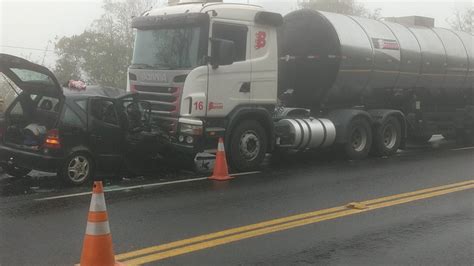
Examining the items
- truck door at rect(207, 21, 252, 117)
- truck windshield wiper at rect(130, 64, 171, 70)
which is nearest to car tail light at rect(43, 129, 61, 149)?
truck windshield wiper at rect(130, 64, 171, 70)

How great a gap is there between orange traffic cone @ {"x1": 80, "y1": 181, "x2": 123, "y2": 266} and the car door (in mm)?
4559

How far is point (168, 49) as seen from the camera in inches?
403

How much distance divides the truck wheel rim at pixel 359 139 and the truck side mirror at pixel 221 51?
4.22m

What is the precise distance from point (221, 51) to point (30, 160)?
12.6ft

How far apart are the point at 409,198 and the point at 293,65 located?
17.5 feet

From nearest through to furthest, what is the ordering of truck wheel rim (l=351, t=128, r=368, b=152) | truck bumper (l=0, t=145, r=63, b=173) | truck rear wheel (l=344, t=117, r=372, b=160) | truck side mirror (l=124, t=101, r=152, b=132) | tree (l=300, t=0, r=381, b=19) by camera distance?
truck bumper (l=0, t=145, r=63, b=173)
truck side mirror (l=124, t=101, r=152, b=132)
truck rear wheel (l=344, t=117, r=372, b=160)
truck wheel rim (l=351, t=128, r=368, b=152)
tree (l=300, t=0, r=381, b=19)

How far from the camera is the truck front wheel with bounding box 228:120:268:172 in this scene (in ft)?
33.9

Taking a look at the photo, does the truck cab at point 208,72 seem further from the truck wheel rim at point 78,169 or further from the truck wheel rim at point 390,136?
the truck wheel rim at point 390,136

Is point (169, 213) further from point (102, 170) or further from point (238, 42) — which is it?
point (238, 42)

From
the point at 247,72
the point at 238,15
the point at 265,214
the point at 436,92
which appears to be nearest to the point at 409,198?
the point at 265,214

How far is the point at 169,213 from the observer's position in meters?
6.84

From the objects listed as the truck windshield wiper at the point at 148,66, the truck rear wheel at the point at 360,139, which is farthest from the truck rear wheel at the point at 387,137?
the truck windshield wiper at the point at 148,66

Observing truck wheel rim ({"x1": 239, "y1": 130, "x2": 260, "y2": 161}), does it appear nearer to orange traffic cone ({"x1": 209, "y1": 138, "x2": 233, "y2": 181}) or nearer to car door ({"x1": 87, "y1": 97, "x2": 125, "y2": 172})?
orange traffic cone ({"x1": 209, "y1": 138, "x2": 233, "y2": 181})

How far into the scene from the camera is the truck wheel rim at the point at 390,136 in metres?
13.2
